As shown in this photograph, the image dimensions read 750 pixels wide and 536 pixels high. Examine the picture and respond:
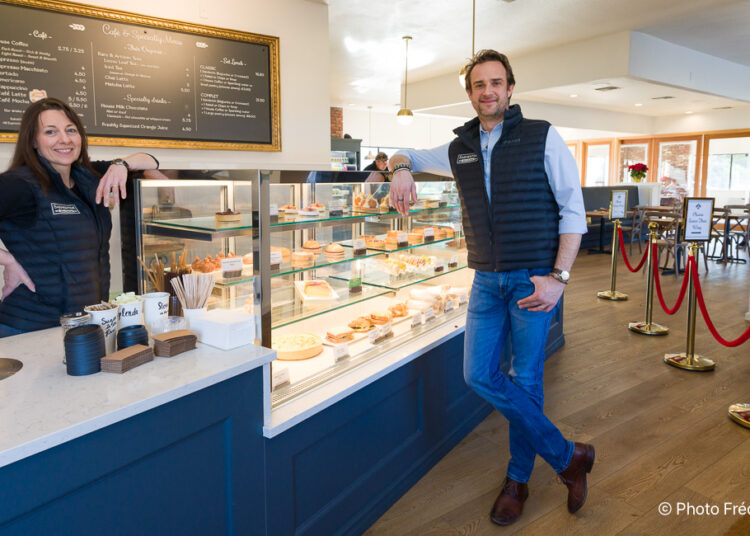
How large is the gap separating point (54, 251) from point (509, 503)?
214 cm

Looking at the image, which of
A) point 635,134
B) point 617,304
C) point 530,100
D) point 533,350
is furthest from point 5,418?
point 635,134

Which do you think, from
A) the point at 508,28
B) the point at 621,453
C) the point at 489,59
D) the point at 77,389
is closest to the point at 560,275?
the point at 489,59

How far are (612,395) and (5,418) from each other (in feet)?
11.3

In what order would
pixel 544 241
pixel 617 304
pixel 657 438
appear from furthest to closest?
pixel 617 304, pixel 657 438, pixel 544 241

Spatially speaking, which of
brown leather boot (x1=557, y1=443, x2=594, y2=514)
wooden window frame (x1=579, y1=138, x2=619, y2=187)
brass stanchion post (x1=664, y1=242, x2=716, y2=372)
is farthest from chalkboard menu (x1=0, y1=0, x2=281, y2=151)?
wooden window frame (x1=579, y1=138, x2=619, y2=187)

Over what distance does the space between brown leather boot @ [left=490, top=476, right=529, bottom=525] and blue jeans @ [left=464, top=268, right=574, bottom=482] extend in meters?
0.15

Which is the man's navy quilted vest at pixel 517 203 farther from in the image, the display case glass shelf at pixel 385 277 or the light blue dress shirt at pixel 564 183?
the display case glass shelf at pixel 385 277

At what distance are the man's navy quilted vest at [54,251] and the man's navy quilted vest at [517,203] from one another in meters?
1.60

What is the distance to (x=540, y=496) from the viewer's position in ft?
7.98

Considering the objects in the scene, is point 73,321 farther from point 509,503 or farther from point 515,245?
point 509,503

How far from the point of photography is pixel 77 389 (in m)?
1.33

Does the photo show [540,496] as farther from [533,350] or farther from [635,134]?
[635,134]

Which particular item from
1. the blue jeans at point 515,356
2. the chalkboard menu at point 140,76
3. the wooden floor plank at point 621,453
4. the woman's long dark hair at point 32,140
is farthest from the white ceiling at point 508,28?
the blue jeans at point 515,356

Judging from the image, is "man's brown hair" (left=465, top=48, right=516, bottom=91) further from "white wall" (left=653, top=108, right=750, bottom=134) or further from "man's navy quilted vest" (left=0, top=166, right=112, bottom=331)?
"white wall" (left=653, top=108, right=750, bottom=134)
